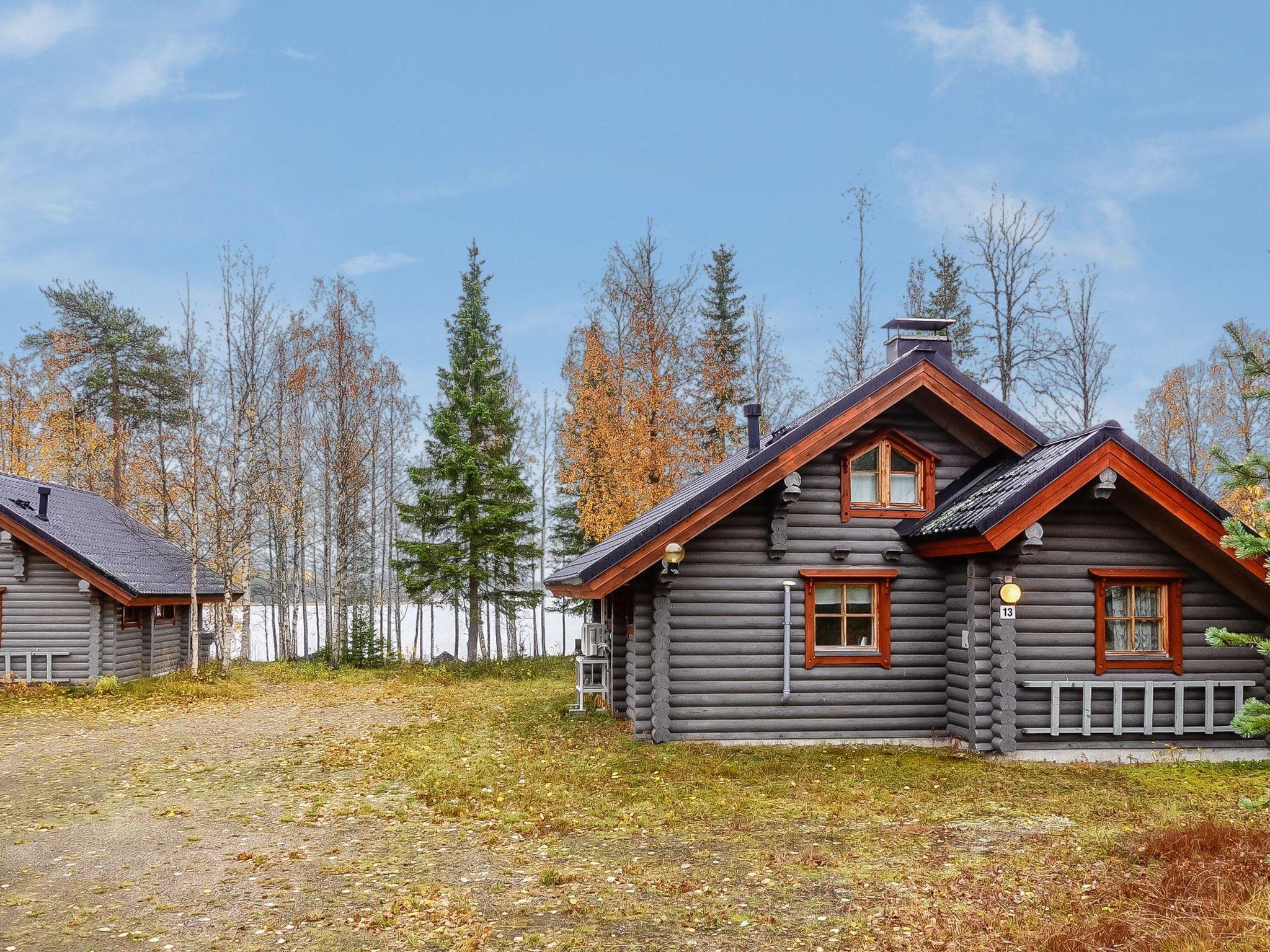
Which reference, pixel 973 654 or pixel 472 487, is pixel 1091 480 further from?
pixel 472 487

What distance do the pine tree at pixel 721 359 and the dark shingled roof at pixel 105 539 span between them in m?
15.4

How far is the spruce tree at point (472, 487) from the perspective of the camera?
2866 centimetres

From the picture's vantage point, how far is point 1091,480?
1225 centimetres

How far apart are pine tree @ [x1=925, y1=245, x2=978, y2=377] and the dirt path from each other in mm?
23431

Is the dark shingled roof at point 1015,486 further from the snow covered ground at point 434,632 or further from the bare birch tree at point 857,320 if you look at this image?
the snow covered ground at point 434,632

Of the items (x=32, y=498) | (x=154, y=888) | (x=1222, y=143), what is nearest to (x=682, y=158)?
(x=1222, y=143)

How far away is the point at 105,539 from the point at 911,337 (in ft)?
70.3

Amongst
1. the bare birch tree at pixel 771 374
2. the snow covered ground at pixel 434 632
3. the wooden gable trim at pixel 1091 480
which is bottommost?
the snow covered ground at pixel 434 632

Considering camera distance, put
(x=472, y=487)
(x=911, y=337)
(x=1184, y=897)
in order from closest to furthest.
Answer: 1. (x=1184, y=897)
2. (x=911, y=337)
3. (x=472, y=487)

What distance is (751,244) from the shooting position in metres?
33.8

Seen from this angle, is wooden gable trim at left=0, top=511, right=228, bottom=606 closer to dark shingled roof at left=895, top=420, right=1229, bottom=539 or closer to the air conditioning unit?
the air conditioning unit

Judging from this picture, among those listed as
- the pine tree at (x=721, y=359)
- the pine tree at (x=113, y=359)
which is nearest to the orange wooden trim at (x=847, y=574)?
the pine tree at (x=721, y=359)

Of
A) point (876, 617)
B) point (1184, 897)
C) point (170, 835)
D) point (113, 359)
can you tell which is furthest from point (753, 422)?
point (113, 359)

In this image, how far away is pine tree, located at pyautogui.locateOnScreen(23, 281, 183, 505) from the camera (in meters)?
35.4
